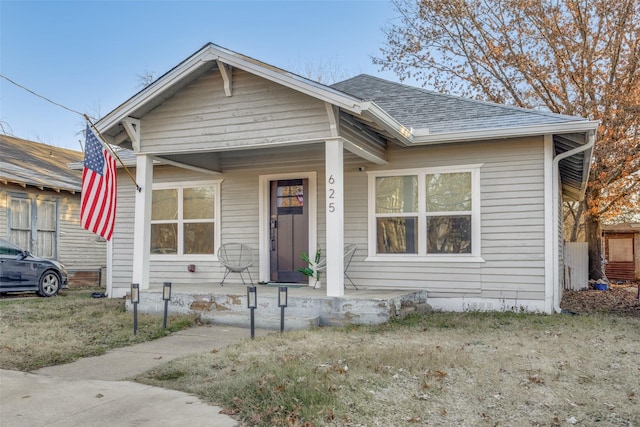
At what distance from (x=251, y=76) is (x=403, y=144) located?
8.60ft

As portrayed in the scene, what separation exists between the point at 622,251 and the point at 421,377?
2035 centimetres

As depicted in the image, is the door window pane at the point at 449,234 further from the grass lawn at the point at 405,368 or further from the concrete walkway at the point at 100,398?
the concrete walkway at the point at 100,398

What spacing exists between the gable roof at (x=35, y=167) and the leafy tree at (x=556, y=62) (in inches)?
493

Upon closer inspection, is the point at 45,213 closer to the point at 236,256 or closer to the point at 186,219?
the point at 186,219

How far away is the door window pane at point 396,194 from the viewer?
8688 millimetres

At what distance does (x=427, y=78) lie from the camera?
20141mm

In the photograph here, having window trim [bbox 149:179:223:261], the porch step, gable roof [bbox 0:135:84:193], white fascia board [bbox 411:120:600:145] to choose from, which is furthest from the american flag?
gable roof [bbox 0:135:84:193]

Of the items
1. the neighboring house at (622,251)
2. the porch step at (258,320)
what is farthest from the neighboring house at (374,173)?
the neighboring house at (622,251)

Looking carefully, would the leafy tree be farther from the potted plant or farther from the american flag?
the american flag

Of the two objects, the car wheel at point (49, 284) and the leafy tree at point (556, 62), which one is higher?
the leafy tree at point (556, 62)

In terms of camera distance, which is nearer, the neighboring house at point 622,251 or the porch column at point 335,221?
the porch column at point 335,221

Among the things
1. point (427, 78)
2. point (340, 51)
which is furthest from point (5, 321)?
point (340, 51)

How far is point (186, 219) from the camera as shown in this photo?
34.6ft

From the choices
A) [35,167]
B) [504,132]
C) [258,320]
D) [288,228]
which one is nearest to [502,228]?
[504,132]
